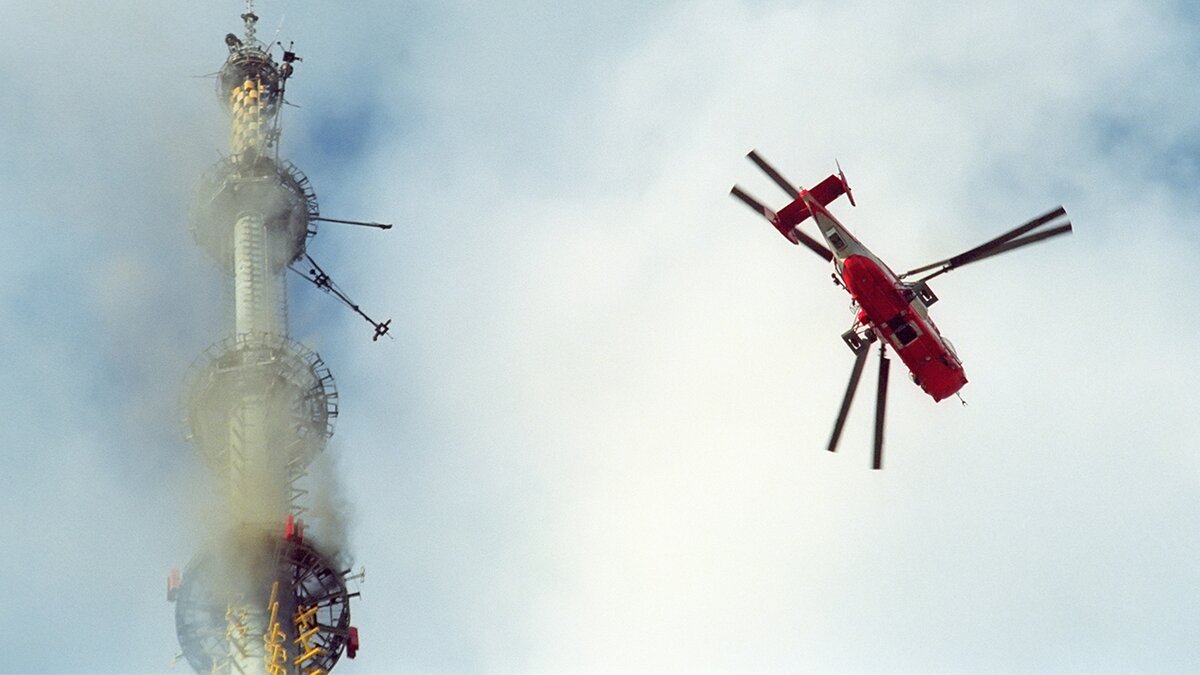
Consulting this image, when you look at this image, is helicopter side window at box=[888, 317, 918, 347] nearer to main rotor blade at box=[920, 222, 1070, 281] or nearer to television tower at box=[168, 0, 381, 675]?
main rotor blade at box=[920, 222, 1070, 281]

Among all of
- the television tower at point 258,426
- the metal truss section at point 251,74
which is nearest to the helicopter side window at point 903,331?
the television tower at point 258,426

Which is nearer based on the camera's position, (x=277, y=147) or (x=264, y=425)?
(x=264, y=425)

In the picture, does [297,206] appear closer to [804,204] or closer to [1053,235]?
[804,204]

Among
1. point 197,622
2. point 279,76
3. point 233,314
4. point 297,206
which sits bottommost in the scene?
point 197,622

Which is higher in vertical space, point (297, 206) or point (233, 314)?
point (297, 206)

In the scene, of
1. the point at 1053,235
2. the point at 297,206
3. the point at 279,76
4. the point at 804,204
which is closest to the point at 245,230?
the point at 297,206

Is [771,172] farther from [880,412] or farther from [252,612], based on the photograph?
[252,612]
